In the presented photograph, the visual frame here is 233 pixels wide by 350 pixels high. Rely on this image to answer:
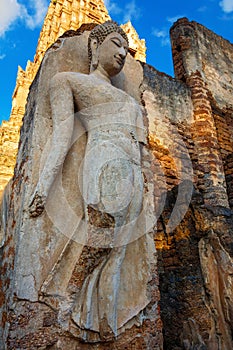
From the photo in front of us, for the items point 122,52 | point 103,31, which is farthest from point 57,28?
point 122,52

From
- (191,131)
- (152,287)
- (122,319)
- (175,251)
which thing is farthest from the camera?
(191,131)

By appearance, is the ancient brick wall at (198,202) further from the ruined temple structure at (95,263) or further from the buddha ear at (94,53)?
the buddha ear at (94,53)

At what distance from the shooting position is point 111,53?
7.77 feet

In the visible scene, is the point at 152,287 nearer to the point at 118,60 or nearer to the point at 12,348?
the point at 12,348

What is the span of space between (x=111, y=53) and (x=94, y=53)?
140 millimetres

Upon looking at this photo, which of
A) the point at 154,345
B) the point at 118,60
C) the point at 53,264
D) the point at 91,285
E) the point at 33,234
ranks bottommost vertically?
the point at 154,345

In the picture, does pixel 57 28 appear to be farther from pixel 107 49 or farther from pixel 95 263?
pixel 95 263

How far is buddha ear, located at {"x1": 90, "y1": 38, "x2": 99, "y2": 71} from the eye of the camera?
7.84ft

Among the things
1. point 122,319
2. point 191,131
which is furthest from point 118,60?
point 191,131

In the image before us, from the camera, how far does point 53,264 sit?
177 cm

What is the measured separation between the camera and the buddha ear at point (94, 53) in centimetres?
239

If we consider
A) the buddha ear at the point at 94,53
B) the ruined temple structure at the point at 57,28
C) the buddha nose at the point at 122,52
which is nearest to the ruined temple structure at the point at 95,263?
the buddha ear at the point at 94,53

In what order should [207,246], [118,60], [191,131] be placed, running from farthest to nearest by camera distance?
[191,131]
[207,246]
[118,60]

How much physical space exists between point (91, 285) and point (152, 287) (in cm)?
56
